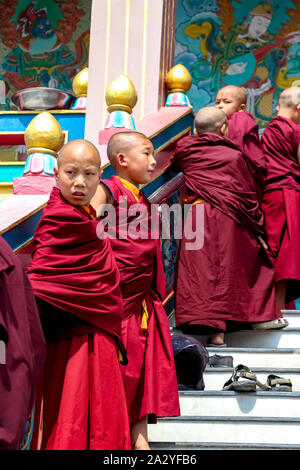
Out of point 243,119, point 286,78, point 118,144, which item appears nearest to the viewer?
point 118,144

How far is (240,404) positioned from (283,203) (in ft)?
6.30

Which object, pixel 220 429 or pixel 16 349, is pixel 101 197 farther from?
pixel 16 349

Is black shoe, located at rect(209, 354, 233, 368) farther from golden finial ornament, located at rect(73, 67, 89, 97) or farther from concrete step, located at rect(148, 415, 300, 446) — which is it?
golden finial ornament, located at rect(73, 67, 89, 97)

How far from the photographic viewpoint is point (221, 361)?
470 cm

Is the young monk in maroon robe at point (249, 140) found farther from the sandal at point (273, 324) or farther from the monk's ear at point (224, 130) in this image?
the sandal at point (273, 324)

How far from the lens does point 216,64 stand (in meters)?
9.16

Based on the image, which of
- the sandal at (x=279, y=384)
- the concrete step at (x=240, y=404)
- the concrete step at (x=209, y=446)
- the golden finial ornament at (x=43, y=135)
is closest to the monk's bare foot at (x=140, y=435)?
the concrete step at (x=209, y=446)

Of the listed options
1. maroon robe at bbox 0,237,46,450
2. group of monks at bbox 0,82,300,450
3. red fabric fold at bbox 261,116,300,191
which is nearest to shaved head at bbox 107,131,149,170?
group of monks at bbox 0,82,300,450

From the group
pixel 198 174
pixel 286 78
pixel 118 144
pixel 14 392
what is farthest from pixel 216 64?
pixel 14 392

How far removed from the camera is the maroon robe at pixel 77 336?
3.15m

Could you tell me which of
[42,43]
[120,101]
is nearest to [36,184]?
[120,101]

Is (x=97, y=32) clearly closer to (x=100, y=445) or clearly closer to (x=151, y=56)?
(x=151, y=56)

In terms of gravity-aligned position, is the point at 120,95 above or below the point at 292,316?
above

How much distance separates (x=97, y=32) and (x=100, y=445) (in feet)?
12.8
